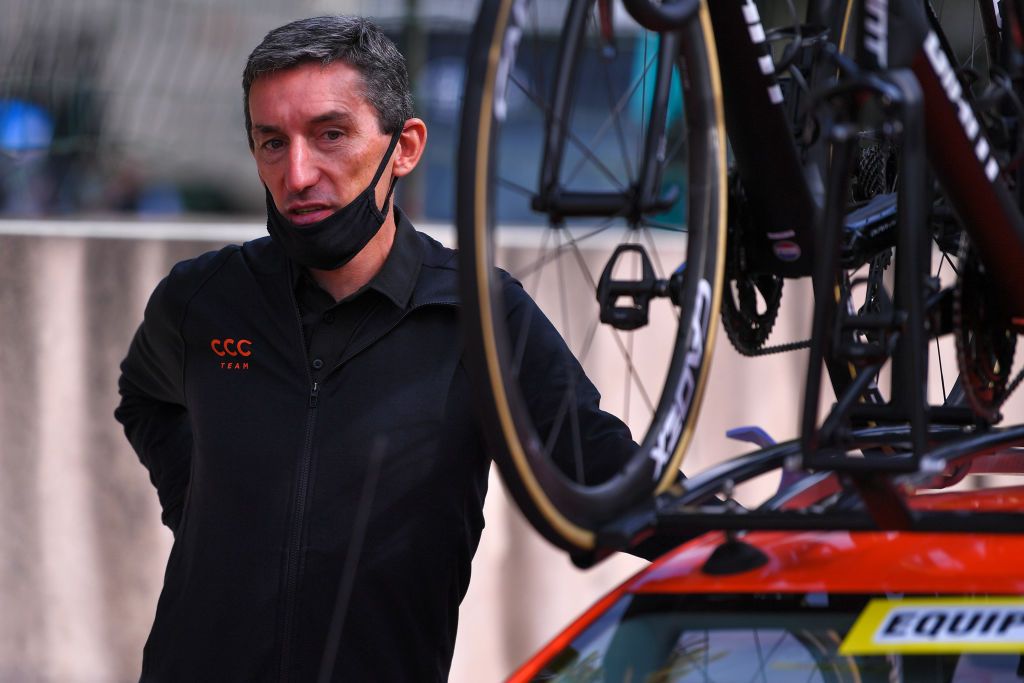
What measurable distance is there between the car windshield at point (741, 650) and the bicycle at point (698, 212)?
0.18 m

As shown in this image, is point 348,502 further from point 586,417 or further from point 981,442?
point 981,442

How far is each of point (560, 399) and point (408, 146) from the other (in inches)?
23.9

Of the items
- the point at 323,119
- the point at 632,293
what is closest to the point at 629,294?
the point at 632,293

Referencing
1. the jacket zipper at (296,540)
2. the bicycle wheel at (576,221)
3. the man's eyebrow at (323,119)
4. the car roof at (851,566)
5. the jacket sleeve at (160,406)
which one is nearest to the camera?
the bicycle wheel at (576,221)

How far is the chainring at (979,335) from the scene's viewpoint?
9.28ft

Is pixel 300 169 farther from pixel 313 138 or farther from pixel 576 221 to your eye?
pixel 576 221

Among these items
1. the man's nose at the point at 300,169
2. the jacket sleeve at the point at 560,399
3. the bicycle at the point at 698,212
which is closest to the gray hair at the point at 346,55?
the man's nose at the point at 300,169

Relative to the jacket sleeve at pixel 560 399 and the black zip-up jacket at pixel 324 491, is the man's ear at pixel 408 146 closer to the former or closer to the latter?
the black zip-up jacket at pixel 324 491

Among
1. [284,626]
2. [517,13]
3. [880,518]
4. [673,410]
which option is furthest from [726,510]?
[284,626]

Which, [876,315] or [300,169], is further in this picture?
[300,169]

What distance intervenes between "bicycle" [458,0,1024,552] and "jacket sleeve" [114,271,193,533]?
2.65 feet

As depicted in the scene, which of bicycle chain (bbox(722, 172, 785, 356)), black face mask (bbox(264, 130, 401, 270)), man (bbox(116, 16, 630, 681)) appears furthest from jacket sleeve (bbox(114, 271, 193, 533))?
bicycle chain (bbox(722, 172, 785, 356))

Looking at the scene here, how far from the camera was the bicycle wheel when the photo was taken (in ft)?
7.21

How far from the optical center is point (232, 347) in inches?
124
